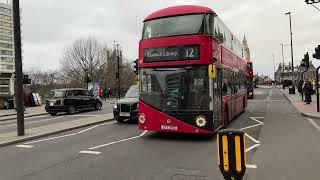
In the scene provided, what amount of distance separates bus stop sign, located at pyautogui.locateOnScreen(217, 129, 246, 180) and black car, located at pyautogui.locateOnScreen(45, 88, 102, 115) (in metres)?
20.6

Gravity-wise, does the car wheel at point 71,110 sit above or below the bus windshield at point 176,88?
below

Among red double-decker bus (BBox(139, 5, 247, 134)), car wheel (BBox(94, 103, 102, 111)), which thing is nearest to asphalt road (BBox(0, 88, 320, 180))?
red double-decker bus (BBox(139, 5, 247, 134))

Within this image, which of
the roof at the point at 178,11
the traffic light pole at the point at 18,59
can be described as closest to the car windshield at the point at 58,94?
the traffic light pole at the point at 18,59

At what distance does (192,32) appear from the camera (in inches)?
443

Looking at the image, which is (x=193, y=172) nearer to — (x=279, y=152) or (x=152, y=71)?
(x=279, y=152)

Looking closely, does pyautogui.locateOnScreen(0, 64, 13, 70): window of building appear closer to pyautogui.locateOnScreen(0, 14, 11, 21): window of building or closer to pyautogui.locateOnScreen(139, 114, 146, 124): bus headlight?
pyautogui.locateOnScreen(0, 14, 11, 21): window of building

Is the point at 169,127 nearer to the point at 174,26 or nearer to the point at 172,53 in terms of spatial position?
the point at 172,53

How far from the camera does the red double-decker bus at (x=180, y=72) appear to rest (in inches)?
436

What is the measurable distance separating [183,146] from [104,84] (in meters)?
55.8

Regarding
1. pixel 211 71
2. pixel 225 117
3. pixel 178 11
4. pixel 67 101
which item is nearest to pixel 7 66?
pixel 67 101

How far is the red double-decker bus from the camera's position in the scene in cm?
1106

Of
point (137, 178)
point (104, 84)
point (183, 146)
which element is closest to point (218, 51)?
point (183, 146)

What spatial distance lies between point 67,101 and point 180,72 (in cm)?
1492

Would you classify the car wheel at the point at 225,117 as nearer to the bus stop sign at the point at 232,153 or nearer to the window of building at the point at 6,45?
the bus stop sign at the point at 232,153
